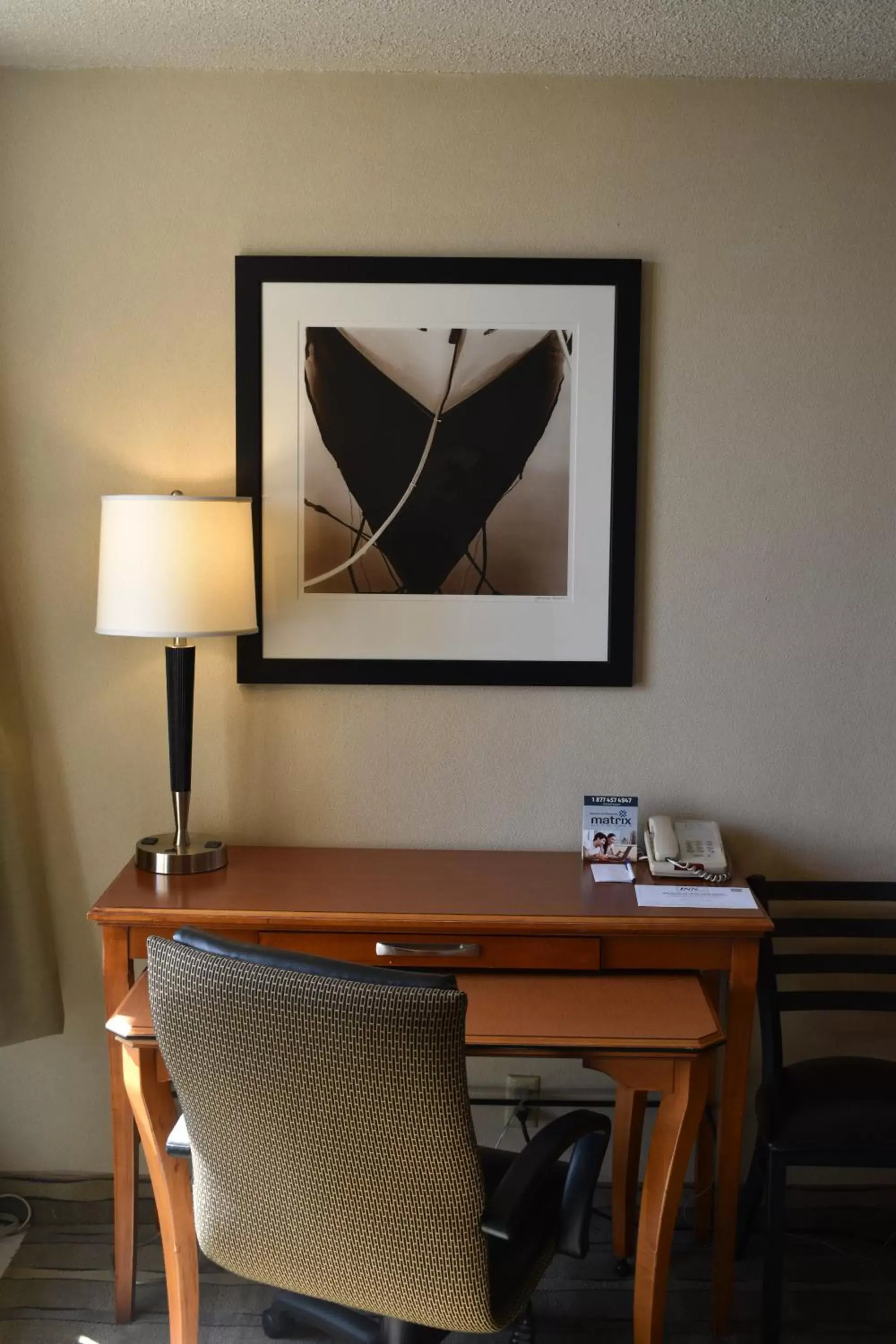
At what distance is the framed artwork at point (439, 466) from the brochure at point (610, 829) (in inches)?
11.1

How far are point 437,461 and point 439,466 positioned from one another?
0.04ft

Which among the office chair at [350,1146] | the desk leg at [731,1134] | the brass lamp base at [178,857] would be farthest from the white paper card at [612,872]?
the brass lamp base at [178,857]

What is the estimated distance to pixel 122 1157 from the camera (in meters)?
2.41

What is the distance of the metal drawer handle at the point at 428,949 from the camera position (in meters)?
2.33

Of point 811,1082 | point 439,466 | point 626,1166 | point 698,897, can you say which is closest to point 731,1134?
point 811,1082

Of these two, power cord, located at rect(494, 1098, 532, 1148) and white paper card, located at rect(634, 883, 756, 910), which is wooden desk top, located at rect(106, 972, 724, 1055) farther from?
power cord, located at rect(494, 1098, 532, 1148)

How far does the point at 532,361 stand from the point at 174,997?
1.60m

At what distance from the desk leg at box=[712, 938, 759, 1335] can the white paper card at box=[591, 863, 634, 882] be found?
29 cm

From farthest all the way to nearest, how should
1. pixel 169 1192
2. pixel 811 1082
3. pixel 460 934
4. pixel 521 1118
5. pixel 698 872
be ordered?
1. pixel 521 1118
2. pixel 698 872
3. pixel 811 1082
4. pixel 460 934
5. pixel 169 1192

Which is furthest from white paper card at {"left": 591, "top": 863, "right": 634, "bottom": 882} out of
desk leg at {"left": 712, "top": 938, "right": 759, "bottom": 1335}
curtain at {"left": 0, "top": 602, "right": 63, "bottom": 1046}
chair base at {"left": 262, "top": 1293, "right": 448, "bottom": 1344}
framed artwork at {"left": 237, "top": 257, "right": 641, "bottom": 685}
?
curtain at {"left": 0, "top": 602, "right": 63, "bottom": 1046}

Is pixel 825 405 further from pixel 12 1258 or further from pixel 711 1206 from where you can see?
pixel 12 1258

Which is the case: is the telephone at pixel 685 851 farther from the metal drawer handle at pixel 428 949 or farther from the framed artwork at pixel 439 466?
the metal drawer handle at pixel 428 949

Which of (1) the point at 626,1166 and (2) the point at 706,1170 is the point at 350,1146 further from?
(2) the point at 706,1170

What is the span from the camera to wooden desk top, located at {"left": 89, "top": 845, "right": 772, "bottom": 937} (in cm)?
231
